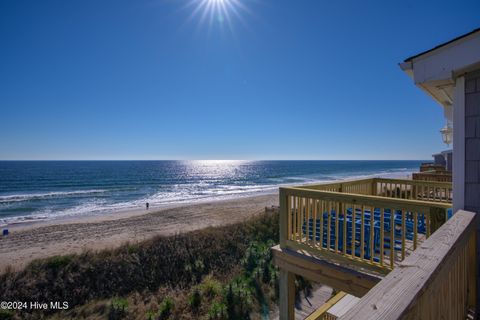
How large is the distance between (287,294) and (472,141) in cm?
331

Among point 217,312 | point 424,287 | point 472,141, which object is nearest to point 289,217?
point 472,141

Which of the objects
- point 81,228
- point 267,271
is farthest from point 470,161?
point 81,228

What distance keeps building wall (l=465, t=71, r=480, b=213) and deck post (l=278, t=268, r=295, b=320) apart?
260 centimetres

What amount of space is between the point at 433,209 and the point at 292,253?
2018 millimetres

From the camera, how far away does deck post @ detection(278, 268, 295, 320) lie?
13.3 ft

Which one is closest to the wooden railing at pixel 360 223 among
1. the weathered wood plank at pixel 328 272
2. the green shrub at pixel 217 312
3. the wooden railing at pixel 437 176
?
the weathered wood plank at pixel 328 272

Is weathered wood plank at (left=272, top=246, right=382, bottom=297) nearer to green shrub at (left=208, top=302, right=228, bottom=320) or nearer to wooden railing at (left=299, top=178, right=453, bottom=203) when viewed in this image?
wooden railing at (left=299, top=178, right=453, bottom=203)

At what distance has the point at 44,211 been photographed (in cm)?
2278

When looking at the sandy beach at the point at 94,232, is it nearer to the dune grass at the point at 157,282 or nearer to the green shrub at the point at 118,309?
the dune grass at the point at 157,282

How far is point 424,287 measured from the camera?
3.06 feet

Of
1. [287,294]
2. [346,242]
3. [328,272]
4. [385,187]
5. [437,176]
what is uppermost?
[437,176]

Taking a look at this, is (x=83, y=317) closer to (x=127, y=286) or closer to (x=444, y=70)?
(x=127, y=286)

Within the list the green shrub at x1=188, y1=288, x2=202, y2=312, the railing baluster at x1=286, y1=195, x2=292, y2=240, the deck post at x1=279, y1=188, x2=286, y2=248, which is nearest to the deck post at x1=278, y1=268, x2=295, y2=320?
the deck post at x1=279, y1=188, x2=286, y2=248

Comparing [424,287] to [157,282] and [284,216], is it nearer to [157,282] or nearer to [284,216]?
[284,216]
